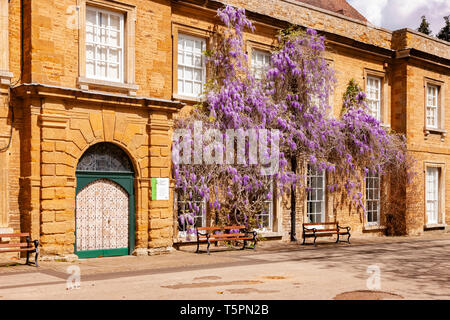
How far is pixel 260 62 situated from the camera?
736 inches

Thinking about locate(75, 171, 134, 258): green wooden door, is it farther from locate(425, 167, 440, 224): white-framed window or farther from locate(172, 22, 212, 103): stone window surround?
locate(425, 167, 440, 224): white-framed window

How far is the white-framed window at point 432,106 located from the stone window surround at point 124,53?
46.7 feet

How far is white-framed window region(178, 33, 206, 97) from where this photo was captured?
16.5m

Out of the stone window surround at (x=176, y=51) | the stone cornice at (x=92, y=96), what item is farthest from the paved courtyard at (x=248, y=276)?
the stone window surround at (x=176, y=51)

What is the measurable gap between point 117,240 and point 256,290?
635 cm

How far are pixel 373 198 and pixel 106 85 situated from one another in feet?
41.3

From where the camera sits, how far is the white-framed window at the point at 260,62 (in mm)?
18328

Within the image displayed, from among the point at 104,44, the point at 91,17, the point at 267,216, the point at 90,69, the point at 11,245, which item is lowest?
the point at 11,245

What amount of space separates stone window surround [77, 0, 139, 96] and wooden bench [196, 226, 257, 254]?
4.36 metres

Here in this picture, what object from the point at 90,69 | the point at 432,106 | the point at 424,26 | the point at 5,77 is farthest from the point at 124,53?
the point at 424,26

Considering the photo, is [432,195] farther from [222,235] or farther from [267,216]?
[222,235]

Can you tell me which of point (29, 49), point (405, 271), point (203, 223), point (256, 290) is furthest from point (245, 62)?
point (256, 290)

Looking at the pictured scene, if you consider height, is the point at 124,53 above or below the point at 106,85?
above

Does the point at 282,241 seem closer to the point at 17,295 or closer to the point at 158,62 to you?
the point at 158,62
